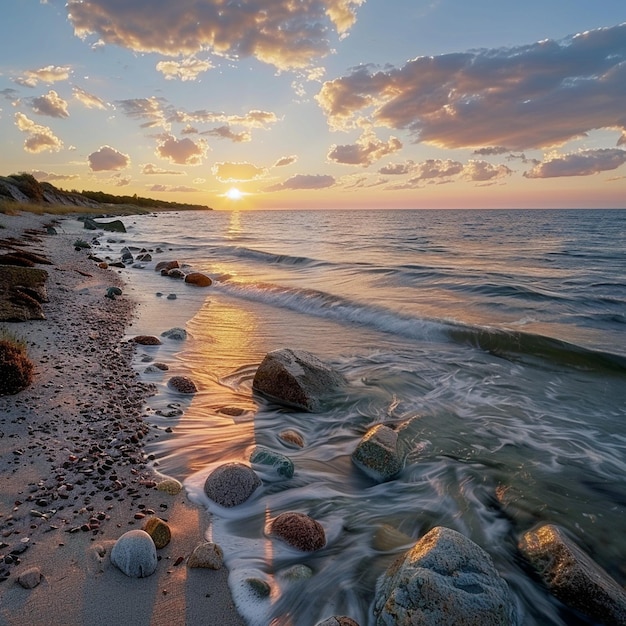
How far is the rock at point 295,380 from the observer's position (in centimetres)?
645

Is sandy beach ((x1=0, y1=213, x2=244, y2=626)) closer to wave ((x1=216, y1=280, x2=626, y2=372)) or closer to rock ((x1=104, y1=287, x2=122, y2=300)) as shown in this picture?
rock ((x1=104, y1=287, x2=122, y2=300))

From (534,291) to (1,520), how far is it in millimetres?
16364

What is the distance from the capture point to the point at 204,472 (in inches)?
177

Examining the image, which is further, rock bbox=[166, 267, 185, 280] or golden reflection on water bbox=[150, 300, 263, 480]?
rock bbox=[166, 267, 185, 280]

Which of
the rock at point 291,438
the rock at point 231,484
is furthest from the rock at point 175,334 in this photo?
the rock at point 231,484

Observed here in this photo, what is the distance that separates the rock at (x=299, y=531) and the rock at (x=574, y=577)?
186cm

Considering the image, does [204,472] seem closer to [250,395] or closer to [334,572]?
[334,572]

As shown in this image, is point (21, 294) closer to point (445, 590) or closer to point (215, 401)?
point (215, 401)

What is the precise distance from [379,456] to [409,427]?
1249 mm

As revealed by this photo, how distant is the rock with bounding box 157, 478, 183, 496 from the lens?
403 centimetres

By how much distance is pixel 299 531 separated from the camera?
11.8 feet

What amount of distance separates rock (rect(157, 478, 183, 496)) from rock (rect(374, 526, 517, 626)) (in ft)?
6.90

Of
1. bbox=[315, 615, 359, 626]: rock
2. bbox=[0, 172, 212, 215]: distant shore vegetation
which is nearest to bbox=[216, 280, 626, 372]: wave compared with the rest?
bbox=[315, 615, 359, 626]: rock

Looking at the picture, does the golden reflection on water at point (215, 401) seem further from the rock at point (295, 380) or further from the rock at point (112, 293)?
the rock at point (112, 293)
